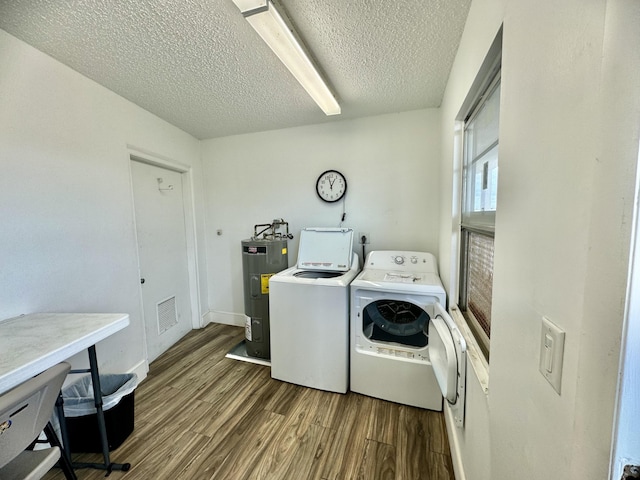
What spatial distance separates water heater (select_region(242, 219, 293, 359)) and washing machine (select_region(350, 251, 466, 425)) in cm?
94

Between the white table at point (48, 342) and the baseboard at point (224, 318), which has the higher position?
the white table at point (48, 342)

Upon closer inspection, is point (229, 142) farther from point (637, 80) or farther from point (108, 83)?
point (637, 80)

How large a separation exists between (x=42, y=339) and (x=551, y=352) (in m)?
1.96

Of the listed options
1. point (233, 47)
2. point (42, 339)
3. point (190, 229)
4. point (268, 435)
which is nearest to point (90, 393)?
point (42, 339)

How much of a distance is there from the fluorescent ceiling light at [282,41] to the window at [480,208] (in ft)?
3.40

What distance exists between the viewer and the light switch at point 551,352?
18.4 inches

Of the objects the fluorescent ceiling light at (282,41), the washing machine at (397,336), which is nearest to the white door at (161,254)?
the fluorescent ceiling light at (282,41)

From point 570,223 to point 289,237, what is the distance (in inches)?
98.8

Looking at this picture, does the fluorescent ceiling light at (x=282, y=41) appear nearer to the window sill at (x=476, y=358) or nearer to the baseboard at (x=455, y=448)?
the window sill at (x=476, y=358)

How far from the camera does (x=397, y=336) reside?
1942mm

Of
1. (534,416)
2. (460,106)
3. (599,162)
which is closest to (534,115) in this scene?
(599,162)

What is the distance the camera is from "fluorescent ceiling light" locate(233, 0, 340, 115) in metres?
1.09

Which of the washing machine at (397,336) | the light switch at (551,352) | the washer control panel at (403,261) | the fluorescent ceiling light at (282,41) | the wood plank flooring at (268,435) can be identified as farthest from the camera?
the washer control panel at (403,261)

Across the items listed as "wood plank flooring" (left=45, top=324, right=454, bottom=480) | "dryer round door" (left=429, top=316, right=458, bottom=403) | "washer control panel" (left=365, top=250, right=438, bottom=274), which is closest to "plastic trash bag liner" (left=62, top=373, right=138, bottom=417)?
"wood plank flooring" (left=45, top=324, right=454, bottom=480)
